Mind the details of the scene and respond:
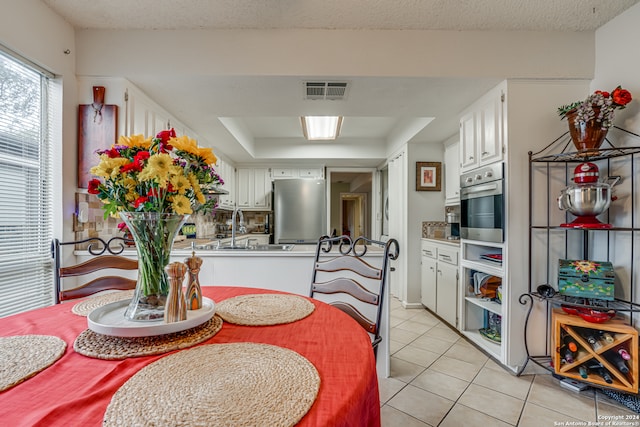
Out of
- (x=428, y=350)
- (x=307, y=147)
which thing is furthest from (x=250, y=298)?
(x=307, y=147)

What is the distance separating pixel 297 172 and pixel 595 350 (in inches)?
161

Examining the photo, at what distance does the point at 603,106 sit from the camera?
5.69ft

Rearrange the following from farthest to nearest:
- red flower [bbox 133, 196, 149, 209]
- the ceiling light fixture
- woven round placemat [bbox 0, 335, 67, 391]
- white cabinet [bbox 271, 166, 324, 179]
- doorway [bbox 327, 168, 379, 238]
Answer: doorway [bbox 327, 168, 379, 238], white cabinet [bbox 271, 166, 324, 179], the ceiling light fixture, red flower [bbox 133, 196, 149, 209], woven round placemat [bbox 0, 335, 67, 391]

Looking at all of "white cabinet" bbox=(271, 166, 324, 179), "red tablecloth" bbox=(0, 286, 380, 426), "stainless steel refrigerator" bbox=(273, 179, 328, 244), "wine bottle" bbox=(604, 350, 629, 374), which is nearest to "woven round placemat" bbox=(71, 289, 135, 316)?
"red tablecloth" bbox=(0, 286, 380, 426)

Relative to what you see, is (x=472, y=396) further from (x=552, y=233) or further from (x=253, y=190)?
(x=253, y=190)

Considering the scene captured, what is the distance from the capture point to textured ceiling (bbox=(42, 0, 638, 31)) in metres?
1.81

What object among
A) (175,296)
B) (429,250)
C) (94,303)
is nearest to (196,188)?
(175,296)

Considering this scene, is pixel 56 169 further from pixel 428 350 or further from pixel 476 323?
pixel 476 323

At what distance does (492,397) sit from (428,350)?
667 mm

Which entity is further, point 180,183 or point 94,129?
point 94,129

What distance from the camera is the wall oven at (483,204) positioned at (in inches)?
84.0

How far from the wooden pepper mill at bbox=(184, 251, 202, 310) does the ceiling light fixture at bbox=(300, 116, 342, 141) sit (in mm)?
2623

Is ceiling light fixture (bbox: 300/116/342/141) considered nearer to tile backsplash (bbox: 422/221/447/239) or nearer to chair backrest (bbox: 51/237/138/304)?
tile backsplash (bbox: 422/221/447/239)

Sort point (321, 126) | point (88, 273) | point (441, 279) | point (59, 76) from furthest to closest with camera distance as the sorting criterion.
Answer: point (321, 126) → point (441, 279) → point (59, 76) → point (88, 273)
